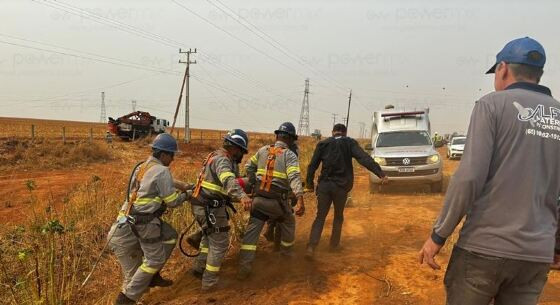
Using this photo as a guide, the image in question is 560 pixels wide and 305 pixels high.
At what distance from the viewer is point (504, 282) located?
2389mm

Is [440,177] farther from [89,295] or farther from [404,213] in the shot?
[89,295]

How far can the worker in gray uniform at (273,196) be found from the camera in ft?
18.8

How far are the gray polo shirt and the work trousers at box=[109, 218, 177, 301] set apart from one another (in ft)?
10.5

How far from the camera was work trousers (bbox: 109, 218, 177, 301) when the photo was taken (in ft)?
15.1

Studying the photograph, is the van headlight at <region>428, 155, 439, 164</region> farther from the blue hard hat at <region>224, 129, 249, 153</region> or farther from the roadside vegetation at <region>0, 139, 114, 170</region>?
the roadside vegetation at <region>0, 139, 114, 170</region>

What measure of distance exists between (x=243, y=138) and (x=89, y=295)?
254cm

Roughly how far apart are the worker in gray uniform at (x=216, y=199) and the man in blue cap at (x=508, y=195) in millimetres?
3068

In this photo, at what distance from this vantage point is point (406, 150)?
13078mm

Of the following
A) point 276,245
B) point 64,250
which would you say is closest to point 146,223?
point 64,250

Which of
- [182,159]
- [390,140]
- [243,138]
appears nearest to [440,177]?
[390,140]

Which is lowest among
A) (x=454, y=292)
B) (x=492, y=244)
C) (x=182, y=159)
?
(x=182, y=159)

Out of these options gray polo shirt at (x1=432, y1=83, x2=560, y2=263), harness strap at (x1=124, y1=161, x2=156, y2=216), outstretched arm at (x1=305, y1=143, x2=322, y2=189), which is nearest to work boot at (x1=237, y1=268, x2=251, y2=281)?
harness strap at (x1=124, y1=161, x2=156, y2=216)

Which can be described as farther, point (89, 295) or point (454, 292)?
point (89, 295)

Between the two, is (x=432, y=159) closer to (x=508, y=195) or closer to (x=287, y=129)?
(x=287, y=129)
